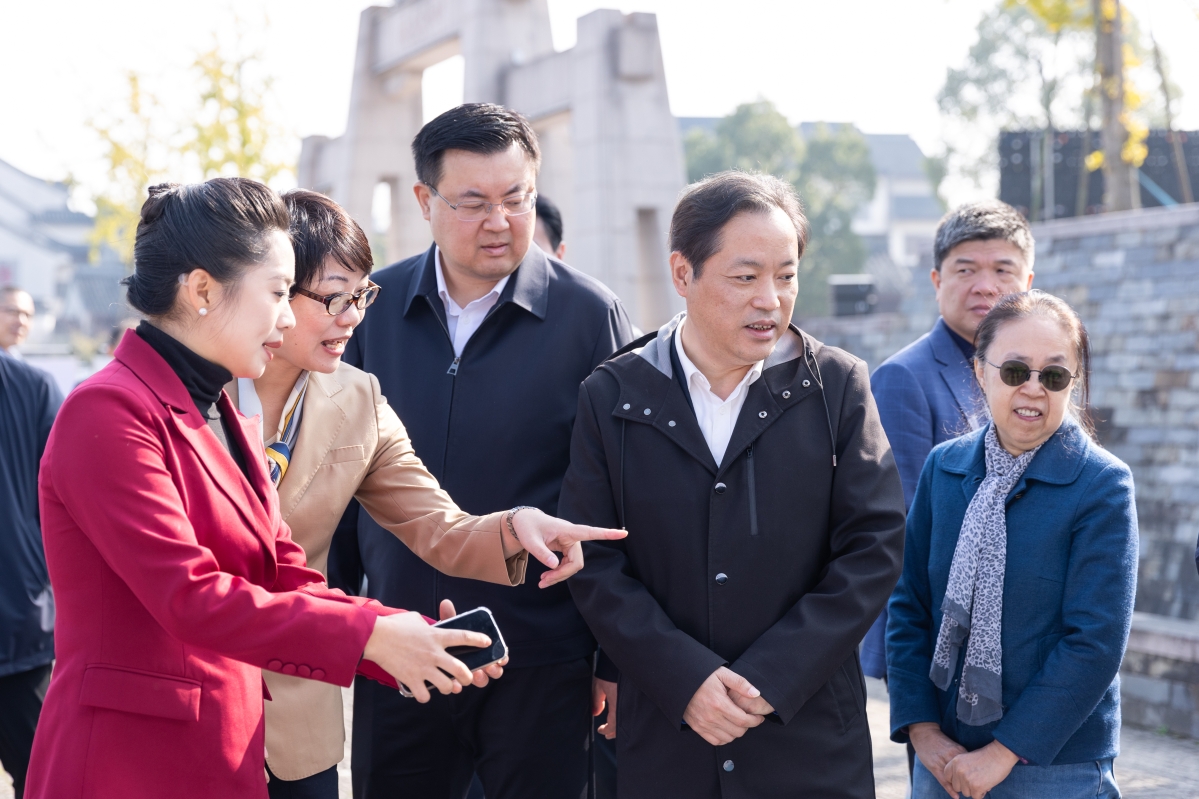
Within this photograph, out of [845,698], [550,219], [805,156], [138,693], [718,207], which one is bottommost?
[845,698]

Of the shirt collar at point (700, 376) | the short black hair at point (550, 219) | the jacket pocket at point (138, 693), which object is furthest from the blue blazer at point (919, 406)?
the jacket pocket at point (138, 693)

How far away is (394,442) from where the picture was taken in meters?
2.85

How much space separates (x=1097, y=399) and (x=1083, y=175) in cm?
546

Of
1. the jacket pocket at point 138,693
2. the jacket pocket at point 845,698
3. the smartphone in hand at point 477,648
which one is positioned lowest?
the jacket pocket at point 845,698

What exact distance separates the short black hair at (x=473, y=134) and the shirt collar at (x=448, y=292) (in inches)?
9.1

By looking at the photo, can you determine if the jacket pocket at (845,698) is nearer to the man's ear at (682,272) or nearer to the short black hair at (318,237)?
the man's ear at (682,272)

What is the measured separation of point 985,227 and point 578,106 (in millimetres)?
9307

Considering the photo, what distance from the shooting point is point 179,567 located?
1.84 meters

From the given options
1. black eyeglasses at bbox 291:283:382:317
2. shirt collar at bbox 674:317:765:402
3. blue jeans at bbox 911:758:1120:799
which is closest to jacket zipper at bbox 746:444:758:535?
shirt collar at bbox 674:317:765:402

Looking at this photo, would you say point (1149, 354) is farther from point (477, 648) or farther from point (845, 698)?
point (477, 648)

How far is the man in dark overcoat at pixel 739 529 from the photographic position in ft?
8.03

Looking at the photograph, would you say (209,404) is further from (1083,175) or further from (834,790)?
(1083,175)

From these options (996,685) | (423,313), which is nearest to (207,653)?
(423,313)

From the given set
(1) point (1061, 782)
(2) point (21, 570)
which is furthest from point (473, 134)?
(2) point (21, 570)
